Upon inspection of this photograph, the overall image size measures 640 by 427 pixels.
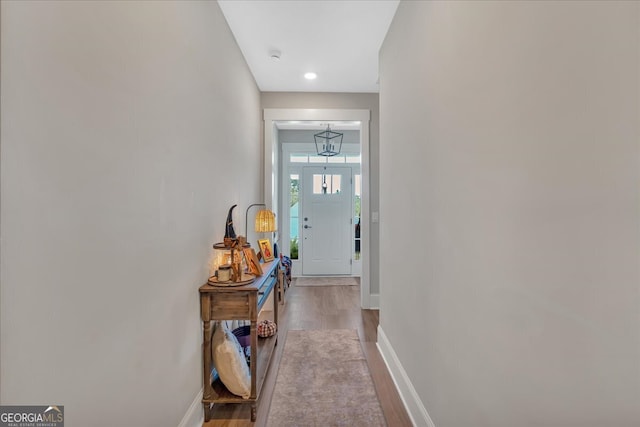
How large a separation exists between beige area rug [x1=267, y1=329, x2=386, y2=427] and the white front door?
107 inches

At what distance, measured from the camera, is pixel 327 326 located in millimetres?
3371

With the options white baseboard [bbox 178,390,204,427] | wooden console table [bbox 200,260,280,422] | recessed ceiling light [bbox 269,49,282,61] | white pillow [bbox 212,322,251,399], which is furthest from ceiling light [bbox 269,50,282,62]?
white baseboard [bbox 178,390,204,427]

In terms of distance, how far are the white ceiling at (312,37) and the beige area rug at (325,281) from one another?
304 cm

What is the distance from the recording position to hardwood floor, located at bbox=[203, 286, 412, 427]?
1893mm

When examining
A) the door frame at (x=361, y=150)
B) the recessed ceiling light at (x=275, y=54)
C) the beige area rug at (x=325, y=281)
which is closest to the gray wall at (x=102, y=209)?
the recessed ceiling light at (x=275, y=54)

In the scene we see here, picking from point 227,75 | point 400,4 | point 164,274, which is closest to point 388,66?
point 400,4

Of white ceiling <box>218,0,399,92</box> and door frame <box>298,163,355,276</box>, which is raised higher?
A: white ceiling <box>218,0,399,92</box>

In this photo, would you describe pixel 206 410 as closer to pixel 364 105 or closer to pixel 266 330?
pixel 266 330

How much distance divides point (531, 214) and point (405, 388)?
155 cm

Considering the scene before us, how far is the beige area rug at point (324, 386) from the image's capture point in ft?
6.14

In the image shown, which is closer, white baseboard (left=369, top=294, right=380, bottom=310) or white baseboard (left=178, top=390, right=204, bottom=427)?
white baseboard (left=178, top=390, right=204, bottom=427)

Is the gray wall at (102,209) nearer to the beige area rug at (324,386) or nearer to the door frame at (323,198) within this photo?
the beige area rug at (324,386)

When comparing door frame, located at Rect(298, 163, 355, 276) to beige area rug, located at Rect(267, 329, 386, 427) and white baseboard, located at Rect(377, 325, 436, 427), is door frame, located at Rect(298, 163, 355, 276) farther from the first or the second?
white baseboard, located at Rect(377, 325, 436, 427)

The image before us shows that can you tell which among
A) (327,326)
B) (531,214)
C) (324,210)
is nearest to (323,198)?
(324,210)
